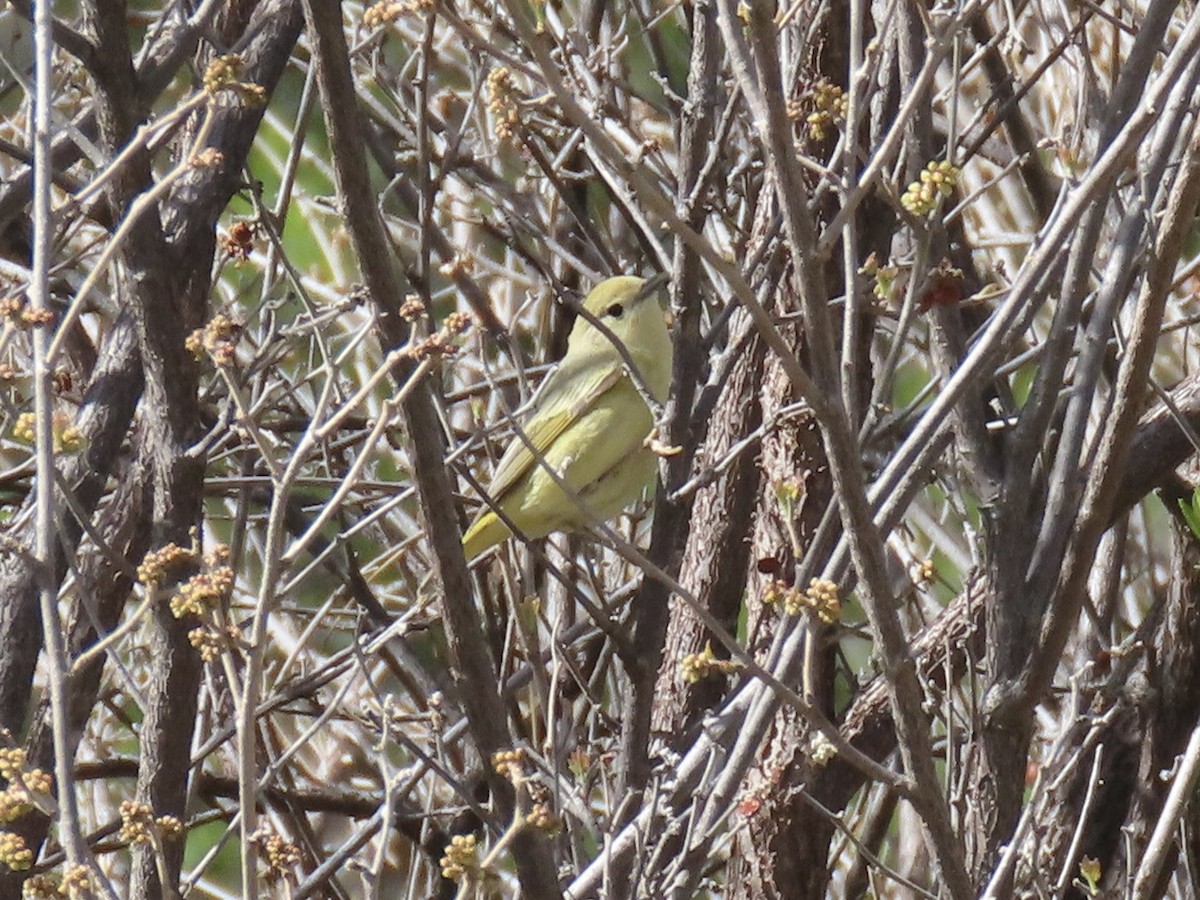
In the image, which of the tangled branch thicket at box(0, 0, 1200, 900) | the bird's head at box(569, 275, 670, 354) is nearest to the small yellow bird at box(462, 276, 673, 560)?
the bird's head at box(569, 275, 670, 354)

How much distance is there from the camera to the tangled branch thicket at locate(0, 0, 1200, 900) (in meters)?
2.57

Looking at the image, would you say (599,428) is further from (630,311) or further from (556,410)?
(630,311)

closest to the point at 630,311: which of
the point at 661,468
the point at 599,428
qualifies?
the point at 599,428

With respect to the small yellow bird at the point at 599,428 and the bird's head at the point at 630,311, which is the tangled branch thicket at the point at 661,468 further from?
the bird's head at the point at 630,311

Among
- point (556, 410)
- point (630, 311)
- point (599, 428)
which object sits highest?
point (630, 311)

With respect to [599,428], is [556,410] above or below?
above

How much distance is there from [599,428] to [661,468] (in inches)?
74.0

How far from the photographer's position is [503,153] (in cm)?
704

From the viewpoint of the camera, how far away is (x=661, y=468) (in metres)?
3.71

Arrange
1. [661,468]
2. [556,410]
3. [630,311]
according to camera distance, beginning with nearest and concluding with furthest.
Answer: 1. [661,468]
2. [630,311]
3. [556,410]

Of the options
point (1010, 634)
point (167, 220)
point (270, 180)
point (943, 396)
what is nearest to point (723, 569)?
point (1010, 634)

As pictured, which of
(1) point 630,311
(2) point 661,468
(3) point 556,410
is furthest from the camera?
(3) point 556,410

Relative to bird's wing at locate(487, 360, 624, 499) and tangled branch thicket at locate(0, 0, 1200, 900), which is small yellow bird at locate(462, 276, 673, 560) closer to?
bird's wing at locate(487, 360, 624, 499)

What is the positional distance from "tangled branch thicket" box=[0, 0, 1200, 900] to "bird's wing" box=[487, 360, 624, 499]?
34 centimetres
